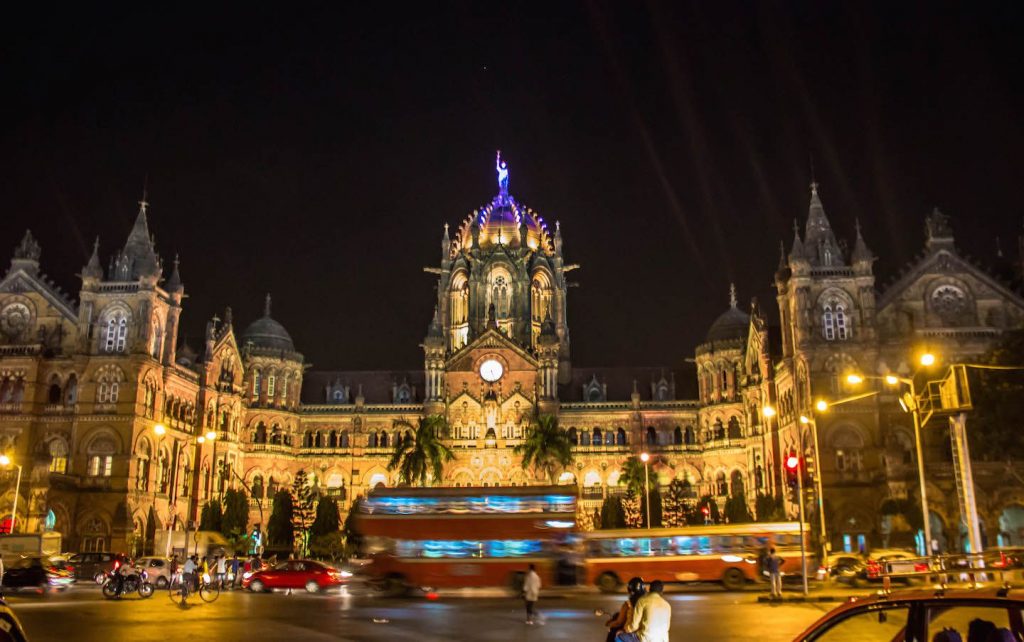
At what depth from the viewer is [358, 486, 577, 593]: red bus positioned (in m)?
38.7

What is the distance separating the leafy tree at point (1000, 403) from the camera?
159ft

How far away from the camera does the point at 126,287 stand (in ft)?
252

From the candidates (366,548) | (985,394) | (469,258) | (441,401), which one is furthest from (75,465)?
(985,394)

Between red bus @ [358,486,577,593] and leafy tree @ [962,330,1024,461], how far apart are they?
26.2 m

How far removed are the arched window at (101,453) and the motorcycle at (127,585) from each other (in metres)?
37.1

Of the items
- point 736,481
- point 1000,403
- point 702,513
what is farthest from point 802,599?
point 736,481

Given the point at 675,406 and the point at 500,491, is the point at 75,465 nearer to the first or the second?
the point at 500,491

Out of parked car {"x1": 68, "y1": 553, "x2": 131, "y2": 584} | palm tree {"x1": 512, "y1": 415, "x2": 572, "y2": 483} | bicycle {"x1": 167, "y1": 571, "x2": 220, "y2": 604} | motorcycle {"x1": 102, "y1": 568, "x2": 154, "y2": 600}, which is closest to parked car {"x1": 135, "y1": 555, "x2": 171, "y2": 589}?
parked car {"x1": 68, "y1": 553, "x2": 131, "y2": 584}

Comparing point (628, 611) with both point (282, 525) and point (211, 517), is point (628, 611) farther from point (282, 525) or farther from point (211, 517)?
point (211, 517)

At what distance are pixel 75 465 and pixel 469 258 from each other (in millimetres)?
49910

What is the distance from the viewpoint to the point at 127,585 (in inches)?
1438

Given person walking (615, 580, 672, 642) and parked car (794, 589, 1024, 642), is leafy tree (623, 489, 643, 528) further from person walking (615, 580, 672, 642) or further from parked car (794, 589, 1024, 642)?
parked car (794, 589, 1024, 642)

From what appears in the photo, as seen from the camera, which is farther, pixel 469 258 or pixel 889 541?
pixel 469 258

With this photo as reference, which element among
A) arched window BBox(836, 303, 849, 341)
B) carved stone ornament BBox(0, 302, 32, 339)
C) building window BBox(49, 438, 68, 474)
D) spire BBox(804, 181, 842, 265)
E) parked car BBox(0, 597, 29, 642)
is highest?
spire BBox(804, 181, 842, 265)
